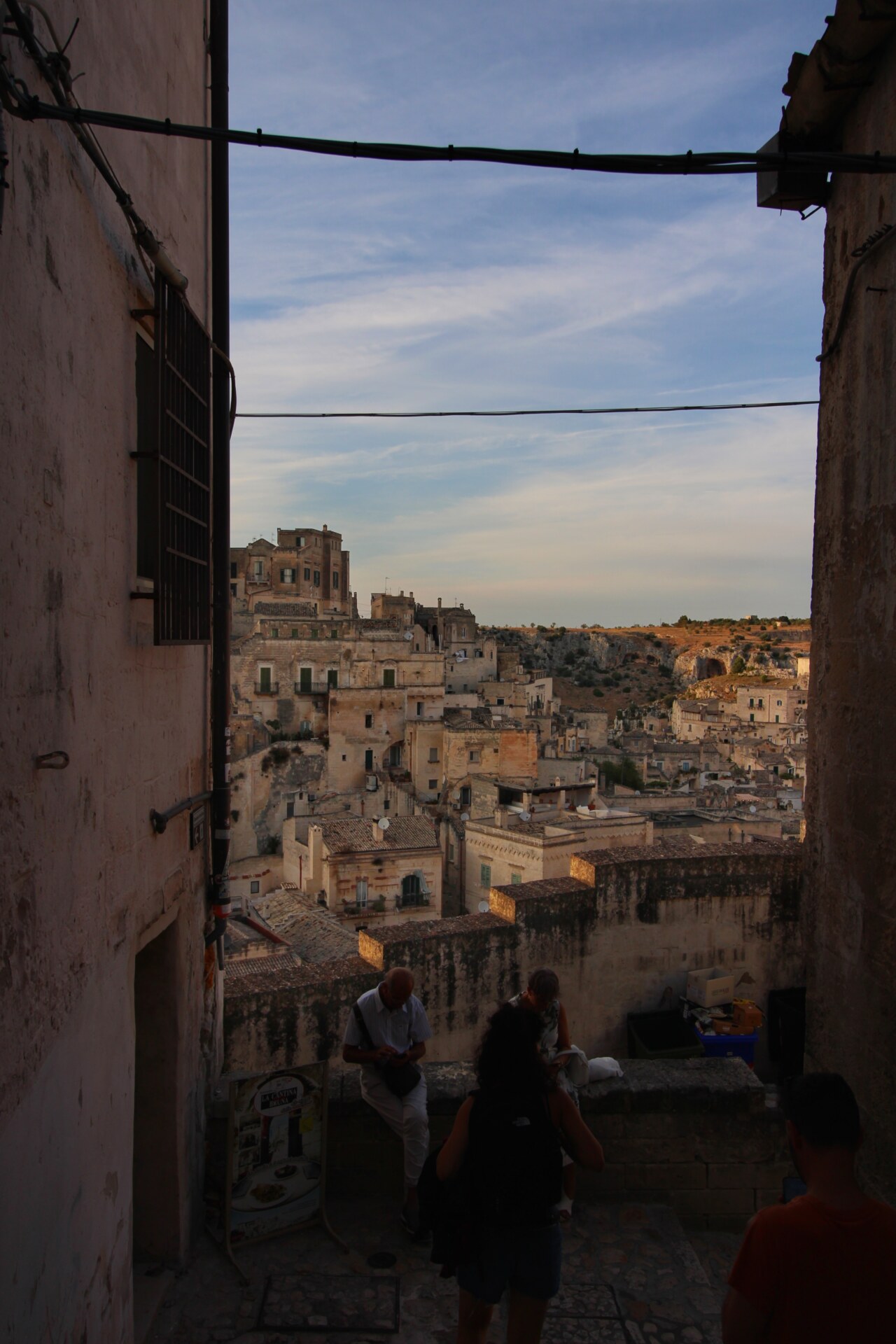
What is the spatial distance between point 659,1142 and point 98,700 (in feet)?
13.5

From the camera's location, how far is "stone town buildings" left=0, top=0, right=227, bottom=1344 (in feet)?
8.46

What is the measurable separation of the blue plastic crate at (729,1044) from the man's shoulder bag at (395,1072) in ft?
10.4

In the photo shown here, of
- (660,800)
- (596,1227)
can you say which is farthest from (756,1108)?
(660,800)

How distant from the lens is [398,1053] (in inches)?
185

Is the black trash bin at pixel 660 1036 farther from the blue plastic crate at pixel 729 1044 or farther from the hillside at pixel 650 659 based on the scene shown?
the hillside at pixel 650 659

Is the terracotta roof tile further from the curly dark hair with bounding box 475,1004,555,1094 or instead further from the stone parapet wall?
the curly dark hair with bounding box 475,1004,555,1094

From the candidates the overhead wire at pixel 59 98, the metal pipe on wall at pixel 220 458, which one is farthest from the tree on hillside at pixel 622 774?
the overhead wire at pixel 59 98

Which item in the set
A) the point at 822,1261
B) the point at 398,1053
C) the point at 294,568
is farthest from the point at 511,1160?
the point at 294,568

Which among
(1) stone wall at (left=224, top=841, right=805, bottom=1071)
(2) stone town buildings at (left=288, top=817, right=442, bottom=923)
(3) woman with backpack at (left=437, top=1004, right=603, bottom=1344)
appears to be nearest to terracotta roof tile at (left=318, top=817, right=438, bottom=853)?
(2) stone town buildings at (left=288, top=817, right=442, bottom=923)

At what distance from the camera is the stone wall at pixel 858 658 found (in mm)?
4516

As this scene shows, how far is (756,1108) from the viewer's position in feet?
17.4

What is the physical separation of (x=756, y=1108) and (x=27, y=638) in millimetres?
4881

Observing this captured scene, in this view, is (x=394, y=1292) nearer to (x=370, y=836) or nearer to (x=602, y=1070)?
(x=602, y=1070)

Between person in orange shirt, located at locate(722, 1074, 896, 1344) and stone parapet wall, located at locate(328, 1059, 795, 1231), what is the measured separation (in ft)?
9.76
